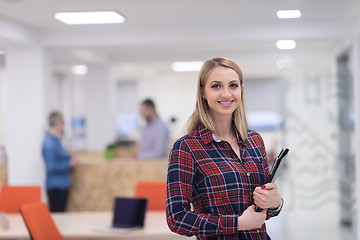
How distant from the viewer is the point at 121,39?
23.0 ft

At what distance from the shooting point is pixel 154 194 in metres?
5.18

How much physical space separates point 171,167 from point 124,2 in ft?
11.8

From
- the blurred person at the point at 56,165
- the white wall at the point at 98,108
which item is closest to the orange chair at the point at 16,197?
the blurred person at the point at 56,165

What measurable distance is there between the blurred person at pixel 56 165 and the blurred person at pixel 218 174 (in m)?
4.91

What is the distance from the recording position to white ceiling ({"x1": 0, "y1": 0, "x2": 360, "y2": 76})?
557cm

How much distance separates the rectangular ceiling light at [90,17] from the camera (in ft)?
19.3

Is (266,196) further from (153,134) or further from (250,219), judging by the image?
(153,134)

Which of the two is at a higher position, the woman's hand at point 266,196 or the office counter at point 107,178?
the woman's hand at point 266,196

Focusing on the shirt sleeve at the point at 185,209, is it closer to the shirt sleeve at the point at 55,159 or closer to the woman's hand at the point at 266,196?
the woman's hand at the point at 266,196

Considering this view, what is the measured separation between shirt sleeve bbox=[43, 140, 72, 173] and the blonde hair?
5.05m

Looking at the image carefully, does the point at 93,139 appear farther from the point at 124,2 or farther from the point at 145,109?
the point at 124,2

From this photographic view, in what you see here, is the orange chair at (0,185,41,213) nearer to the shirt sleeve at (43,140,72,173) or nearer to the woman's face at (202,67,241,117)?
the shirt sleeve at (43,140,72,173)

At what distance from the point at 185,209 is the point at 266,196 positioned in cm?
29

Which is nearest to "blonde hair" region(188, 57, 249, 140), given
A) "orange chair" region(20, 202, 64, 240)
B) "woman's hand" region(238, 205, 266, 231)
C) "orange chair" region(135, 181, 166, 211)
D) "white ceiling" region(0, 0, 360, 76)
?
"woman's hand" region(238, 205, 266, 231)
